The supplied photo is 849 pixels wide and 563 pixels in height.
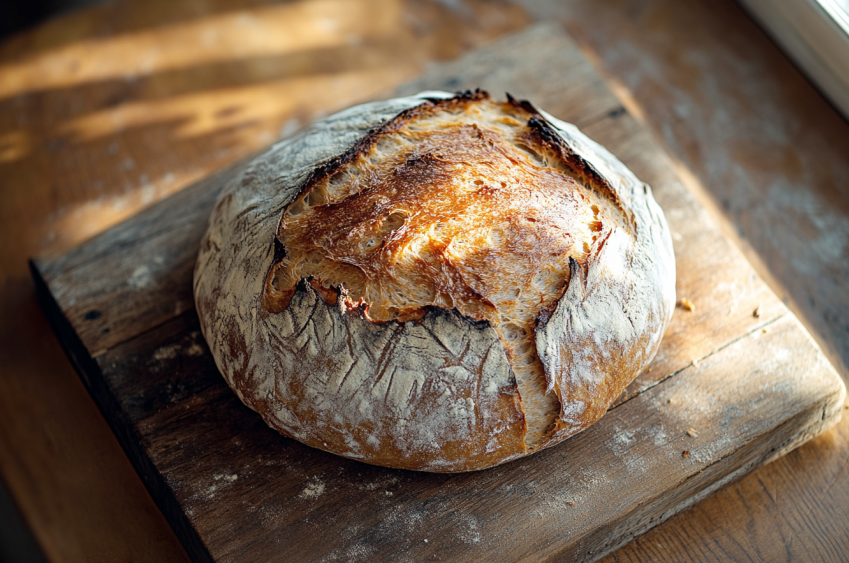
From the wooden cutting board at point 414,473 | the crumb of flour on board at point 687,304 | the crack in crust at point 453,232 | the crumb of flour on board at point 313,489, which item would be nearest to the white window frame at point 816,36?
the wooden cutting board at point 414,473

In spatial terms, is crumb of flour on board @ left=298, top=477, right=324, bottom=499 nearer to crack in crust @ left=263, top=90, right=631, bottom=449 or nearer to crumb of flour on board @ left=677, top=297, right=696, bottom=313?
crack in crust @ left=263, top=90, right=631, bottom=449

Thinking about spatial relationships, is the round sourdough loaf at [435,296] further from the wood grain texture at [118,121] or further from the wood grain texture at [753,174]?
the wood grain texture at [118,121]

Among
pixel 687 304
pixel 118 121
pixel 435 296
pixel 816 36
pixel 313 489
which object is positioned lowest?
pixel 687 304

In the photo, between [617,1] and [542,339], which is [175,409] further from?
[617,1]

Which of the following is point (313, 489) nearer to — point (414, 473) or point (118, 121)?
point (414, 473)

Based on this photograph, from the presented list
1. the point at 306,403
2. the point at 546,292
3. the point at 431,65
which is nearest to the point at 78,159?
the point at 431,65

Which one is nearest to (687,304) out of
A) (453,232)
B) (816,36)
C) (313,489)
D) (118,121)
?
(453,232)
